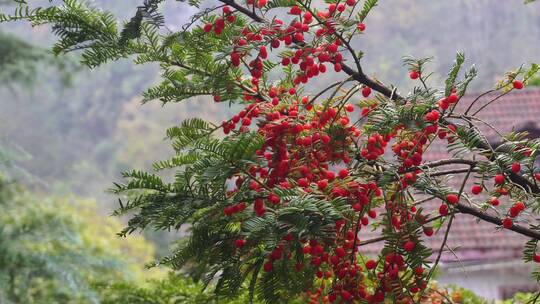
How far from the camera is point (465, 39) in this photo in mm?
13938

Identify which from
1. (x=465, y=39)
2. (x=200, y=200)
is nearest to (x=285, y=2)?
(x=200, y=200)

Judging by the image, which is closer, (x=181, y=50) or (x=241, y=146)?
(x=241, y=146)

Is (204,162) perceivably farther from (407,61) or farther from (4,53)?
(4,53)

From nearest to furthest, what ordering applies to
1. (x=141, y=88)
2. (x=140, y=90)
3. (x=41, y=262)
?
1. (x=41, y=262)
2. (x=140, y=90)
3. (x=141, y=88)

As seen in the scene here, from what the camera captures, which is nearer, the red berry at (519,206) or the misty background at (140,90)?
the red berry at (519,206)

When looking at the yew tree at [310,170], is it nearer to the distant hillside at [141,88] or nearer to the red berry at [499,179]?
the red berry at [499,179]

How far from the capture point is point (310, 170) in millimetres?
1165

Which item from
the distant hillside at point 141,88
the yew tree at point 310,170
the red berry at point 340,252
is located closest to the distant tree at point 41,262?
the yew tree at point 310,170

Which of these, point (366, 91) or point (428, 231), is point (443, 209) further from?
point (366, 91)

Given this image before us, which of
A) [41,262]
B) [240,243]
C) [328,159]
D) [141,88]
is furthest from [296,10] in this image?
[141,88]

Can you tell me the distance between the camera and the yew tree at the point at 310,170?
1102 mm

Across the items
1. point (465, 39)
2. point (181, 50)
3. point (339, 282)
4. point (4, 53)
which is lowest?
point (339, 282)

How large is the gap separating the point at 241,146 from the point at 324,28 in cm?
28

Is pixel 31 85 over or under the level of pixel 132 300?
over
